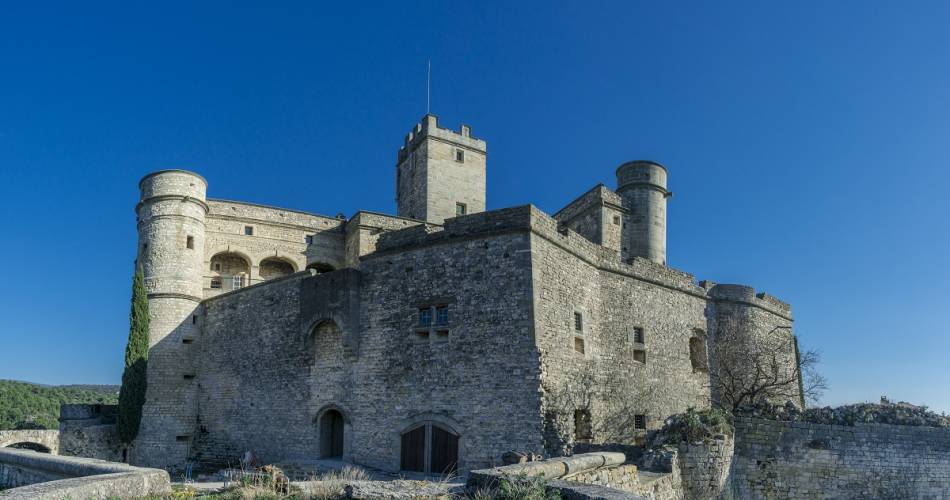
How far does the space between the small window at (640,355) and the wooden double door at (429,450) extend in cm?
806

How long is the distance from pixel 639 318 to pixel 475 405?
8112 millimetres

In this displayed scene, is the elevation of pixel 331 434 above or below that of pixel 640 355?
below

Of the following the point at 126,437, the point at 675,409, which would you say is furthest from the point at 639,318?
the point at 126,437

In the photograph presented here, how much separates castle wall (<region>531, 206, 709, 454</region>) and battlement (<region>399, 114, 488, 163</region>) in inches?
476

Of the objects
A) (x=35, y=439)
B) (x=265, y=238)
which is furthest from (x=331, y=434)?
(x=35, y=439)

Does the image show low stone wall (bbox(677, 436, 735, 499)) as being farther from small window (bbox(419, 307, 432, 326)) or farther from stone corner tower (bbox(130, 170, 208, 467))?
stone corner tower (bbox(130, 170, 208, 467))

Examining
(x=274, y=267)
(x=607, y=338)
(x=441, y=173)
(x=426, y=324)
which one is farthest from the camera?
(x=441, y=173)

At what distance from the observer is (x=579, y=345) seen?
20969mm

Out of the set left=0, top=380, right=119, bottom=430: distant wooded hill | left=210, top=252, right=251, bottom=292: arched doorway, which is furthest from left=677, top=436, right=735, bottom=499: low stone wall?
left=0, top=380, right=119, bottom=430: distant wooded hill

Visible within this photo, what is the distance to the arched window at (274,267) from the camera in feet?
101

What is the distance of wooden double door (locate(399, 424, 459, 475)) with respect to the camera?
18.7 meters

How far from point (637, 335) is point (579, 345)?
3.76m

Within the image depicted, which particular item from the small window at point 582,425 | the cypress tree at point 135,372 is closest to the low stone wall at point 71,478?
the small window at point 582,425

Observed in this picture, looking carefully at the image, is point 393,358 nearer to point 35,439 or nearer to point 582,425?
point 582,425
